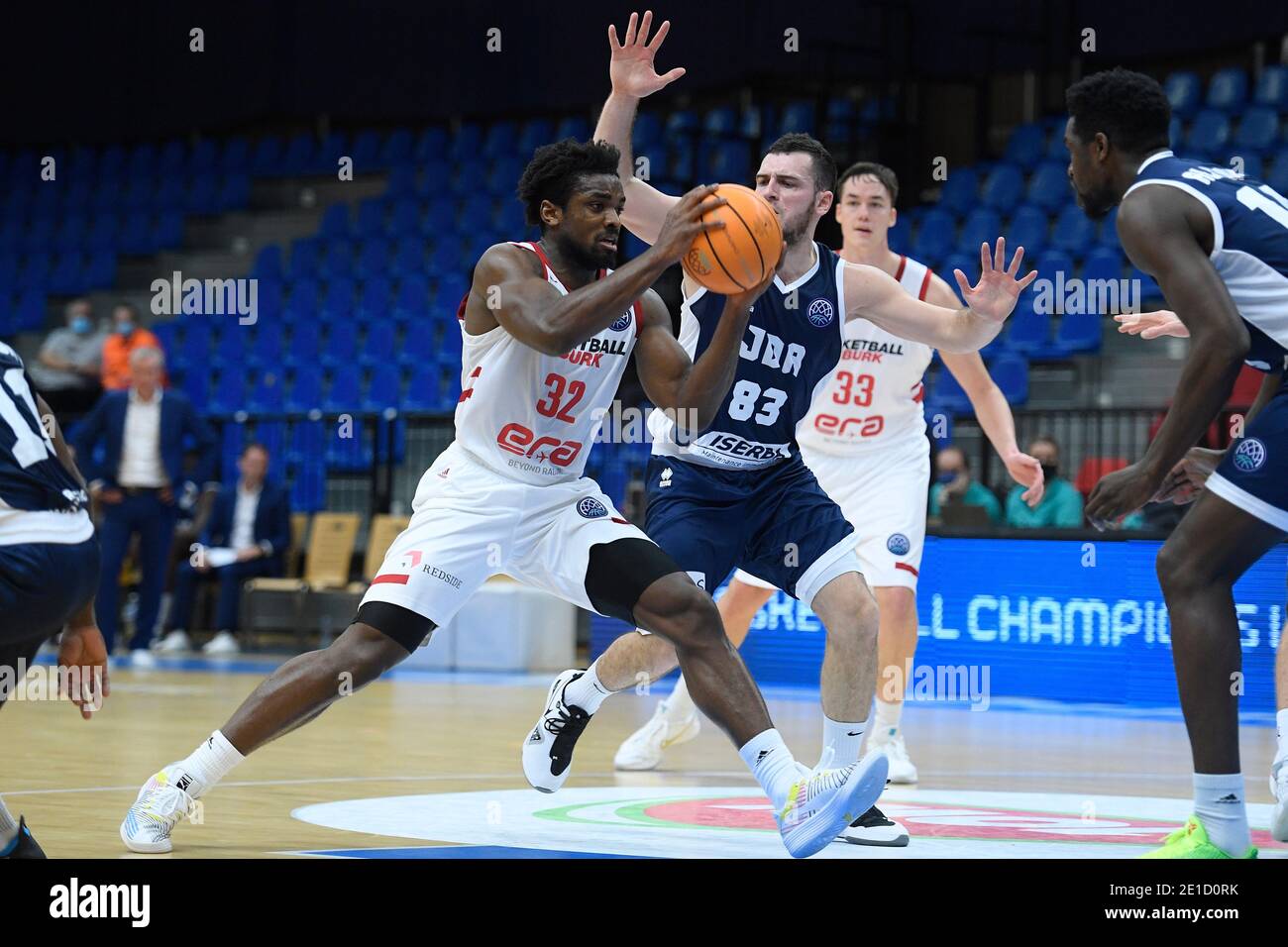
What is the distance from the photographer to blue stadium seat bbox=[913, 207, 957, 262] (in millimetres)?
15859

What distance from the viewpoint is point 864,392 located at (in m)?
8.02

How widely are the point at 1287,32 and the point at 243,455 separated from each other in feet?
32.8

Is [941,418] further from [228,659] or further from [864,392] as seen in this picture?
[228,659]

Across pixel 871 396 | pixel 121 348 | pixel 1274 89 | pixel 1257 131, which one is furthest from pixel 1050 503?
pixel 121 348

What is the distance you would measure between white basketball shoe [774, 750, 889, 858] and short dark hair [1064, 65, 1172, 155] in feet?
5.65

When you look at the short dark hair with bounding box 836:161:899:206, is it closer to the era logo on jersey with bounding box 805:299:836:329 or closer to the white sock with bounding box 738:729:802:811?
the era logo on jersey with bounding box 805:299:836:329

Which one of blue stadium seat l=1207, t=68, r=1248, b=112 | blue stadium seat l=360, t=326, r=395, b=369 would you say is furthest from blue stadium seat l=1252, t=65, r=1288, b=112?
blue stadium seat l=360, t=326, r=395, b=369

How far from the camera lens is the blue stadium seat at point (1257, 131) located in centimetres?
1445

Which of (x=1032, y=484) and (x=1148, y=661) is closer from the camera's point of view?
(x=1032, y=484)

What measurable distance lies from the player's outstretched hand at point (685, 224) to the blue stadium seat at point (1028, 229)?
421 inches

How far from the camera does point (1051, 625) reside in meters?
11.4

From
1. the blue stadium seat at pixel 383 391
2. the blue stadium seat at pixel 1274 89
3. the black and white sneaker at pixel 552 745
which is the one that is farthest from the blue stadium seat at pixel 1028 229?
the black and white sneaker at pixel 552 745

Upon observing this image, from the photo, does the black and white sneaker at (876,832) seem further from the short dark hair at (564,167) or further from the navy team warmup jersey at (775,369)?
the short dark hair at (564,167)

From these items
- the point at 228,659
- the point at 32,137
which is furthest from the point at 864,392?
the point at 32,137
